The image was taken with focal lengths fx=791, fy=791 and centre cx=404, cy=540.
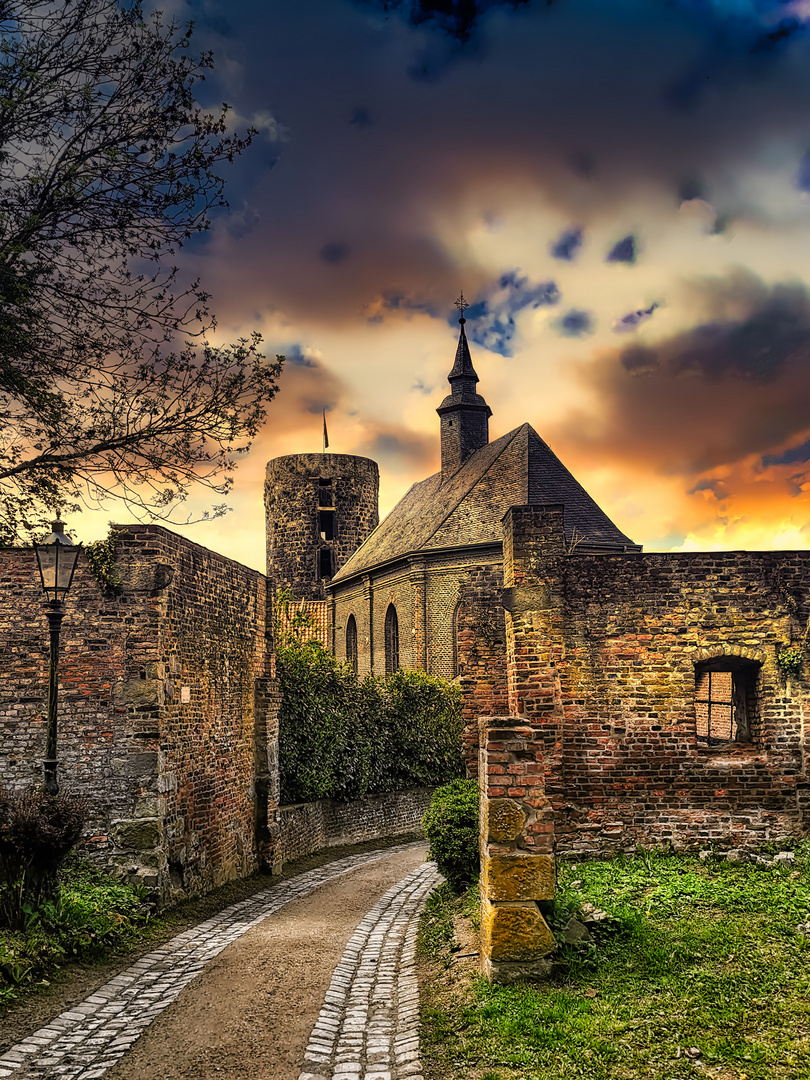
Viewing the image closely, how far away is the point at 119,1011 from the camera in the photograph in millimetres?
6738

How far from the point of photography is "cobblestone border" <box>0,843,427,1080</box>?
5684 millimetres

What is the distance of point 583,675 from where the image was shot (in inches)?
412

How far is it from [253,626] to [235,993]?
7089 millimetres

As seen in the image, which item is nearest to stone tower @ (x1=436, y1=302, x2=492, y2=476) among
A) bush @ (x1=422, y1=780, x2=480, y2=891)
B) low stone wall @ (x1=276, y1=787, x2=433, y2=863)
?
low stone wall @ (x1=276, y1=787, x2=433, y2=863)

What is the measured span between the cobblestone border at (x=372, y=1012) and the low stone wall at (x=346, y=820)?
4.63 metres

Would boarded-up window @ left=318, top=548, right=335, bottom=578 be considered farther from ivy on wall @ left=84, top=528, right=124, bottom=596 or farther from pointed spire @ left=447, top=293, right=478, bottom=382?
ivy on wall @ left=84, top=528, right=124, bottom=596

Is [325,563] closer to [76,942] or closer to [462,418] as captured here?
[462,418]

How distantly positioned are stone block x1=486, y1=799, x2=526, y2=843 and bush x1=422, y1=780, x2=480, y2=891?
295cm

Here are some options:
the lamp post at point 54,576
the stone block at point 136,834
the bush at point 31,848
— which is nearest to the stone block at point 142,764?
the stone block at point 136,834

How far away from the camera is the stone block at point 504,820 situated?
22.3 feet

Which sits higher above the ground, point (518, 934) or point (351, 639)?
point (351, 639)

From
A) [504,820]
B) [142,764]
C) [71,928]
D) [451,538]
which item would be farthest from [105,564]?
[451,538]

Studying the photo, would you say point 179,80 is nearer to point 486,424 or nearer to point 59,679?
point 59,679

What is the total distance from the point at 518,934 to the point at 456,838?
316 centimetres
